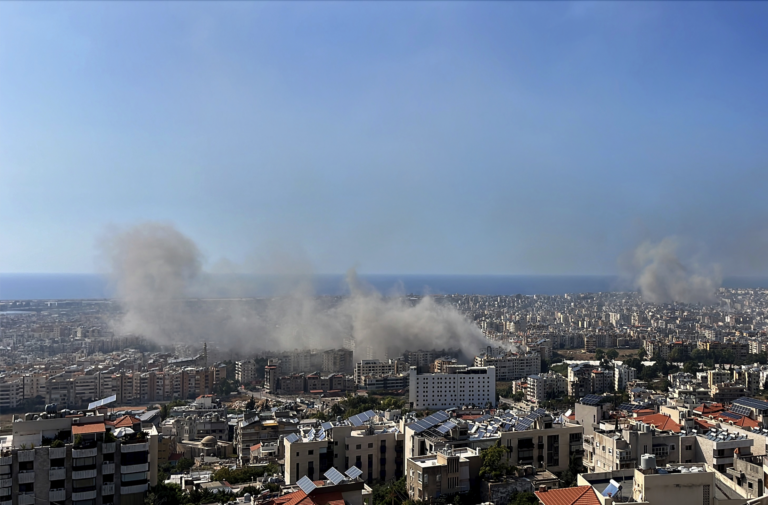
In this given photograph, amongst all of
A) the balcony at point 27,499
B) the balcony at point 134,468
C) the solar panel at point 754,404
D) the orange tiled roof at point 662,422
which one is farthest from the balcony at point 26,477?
the solar panel at point 754,404

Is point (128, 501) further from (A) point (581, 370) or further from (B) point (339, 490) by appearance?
(A) point (581, 370)

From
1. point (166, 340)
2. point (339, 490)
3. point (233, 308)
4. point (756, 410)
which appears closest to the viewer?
point (339, 490)

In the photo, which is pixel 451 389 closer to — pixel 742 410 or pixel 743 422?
pixel 742 410

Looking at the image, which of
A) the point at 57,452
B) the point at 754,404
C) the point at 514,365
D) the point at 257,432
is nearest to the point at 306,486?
the point at 57,452

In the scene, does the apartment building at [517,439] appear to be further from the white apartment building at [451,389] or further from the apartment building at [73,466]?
the white apartment building at [451,389]

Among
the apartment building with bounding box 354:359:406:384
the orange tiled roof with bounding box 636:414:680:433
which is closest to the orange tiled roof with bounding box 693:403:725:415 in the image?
the orange tiled roof with bounding box 636:414:680:433

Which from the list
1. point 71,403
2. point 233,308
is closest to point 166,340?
point 233,308

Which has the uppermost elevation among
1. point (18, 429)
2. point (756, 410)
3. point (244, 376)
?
point (18, 429)
